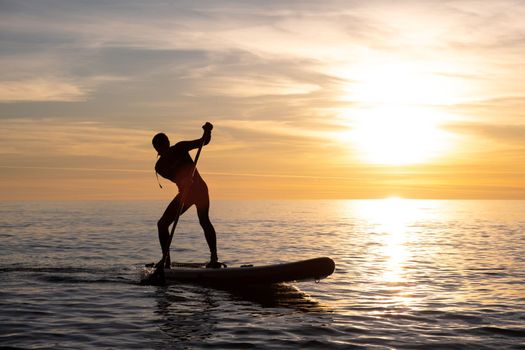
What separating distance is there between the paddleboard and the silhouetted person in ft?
1.73

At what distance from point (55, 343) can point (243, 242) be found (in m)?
22.7

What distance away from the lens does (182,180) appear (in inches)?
542

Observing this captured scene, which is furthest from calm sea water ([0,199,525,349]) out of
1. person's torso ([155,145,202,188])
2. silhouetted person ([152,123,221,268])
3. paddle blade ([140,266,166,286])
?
person's torso ([155,145,202,188])

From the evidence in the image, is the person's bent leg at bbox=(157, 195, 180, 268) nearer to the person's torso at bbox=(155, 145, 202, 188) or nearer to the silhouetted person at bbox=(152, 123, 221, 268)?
the silhouetted person at bbox=(152, 123, 221, 268)

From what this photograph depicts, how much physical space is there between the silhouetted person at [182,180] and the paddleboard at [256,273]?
53 centimetres

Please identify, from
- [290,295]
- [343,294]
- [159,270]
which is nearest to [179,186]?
[159,270]

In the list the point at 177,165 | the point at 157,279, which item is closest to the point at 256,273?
the point at 157,279

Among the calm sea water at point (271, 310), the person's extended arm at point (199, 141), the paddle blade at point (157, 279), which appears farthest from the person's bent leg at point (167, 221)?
the person's extended arm at point (199, 141)

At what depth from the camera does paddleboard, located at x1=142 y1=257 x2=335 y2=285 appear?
39.4 ft

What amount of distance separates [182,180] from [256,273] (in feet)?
9.56

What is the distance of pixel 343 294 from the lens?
1308cm

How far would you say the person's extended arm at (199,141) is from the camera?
13219 millimetres

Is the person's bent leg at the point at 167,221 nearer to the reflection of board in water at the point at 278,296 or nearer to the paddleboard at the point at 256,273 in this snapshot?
the paddleboard at the point at 256,273

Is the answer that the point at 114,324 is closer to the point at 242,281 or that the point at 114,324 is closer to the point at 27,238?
the point at 242,281
